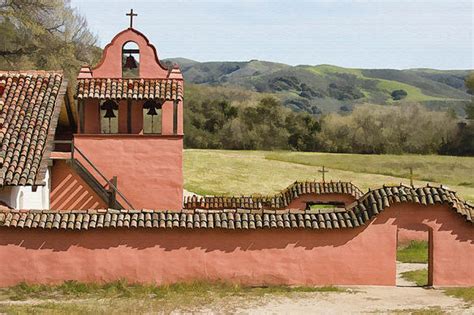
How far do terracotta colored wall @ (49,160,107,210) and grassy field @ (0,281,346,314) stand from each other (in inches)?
241

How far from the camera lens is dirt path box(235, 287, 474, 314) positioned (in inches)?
575

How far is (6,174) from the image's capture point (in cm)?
1744

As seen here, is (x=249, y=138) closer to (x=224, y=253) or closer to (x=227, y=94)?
(x=227, y=94)

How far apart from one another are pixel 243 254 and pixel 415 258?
11.2m

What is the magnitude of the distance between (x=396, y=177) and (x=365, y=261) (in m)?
43.1

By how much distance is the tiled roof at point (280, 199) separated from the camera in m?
29.0

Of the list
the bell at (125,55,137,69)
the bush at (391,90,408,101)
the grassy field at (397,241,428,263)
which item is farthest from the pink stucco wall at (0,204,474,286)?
the bush at (391,90,408,101)

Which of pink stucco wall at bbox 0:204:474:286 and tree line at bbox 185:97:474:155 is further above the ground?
tree line at bbox 185:97:474:155

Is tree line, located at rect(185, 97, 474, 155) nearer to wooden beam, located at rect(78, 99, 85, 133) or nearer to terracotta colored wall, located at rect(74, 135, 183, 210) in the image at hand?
wooden beam, located at rect(78, 99, 85, 133)

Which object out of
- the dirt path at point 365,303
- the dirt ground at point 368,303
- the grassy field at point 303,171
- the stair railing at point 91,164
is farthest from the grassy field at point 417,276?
the grassy field at point 303,171

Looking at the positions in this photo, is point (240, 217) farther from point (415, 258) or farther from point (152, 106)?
point (415, 258)

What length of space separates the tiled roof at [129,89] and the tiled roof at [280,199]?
25.1 ft

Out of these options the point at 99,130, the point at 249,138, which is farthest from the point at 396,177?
the point at 99,130

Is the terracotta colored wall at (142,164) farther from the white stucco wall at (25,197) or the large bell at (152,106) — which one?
the white stucco wall at (25,197)
